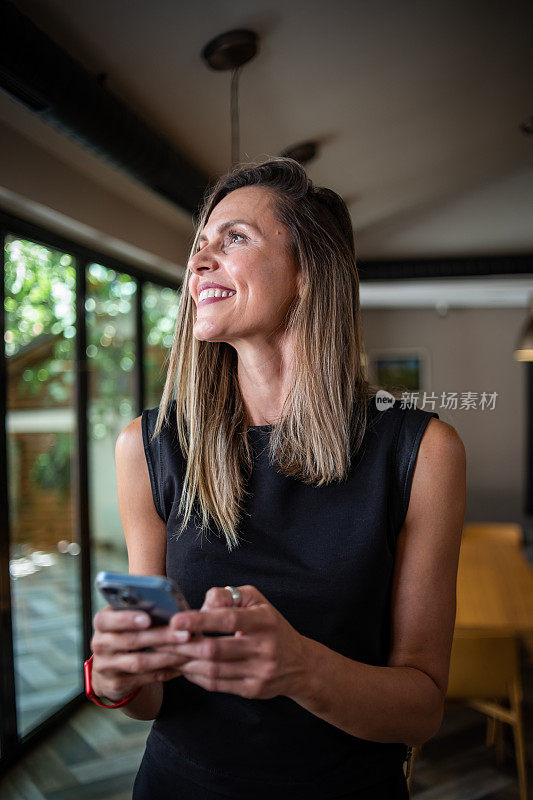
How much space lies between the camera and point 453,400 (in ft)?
6.05

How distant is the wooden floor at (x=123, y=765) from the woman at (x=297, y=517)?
7.46 feet

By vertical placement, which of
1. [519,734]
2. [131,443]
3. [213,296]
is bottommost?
[519,734]

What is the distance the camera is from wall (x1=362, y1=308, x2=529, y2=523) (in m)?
4.52

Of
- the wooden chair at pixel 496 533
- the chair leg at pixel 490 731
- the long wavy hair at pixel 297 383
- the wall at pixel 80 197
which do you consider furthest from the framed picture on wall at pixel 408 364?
the long wavy hair at pixel 297 383

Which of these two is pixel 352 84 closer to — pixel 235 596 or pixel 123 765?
pixel 235 596

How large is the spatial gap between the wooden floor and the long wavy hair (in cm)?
256

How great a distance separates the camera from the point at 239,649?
651 mm

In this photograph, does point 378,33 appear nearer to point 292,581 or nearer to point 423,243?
point 292,581

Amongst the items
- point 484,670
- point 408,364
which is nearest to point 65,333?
point 484,670

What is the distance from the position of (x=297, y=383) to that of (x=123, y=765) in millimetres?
2861

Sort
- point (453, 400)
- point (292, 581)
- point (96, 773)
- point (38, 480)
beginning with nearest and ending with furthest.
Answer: point (292, 581)
point (453, 400)
point (96, 773)
point (38, 480)

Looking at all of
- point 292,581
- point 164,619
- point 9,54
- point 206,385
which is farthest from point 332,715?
point 9,54

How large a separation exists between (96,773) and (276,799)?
2.56 metres

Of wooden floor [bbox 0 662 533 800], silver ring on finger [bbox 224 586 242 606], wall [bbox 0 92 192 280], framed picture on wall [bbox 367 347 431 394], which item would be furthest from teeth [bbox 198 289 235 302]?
framed picture on wall [bbox 367 347 431 394]
